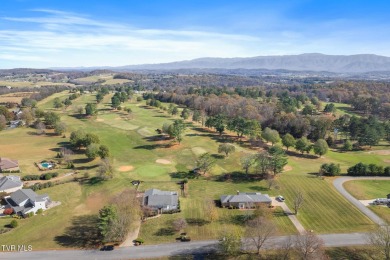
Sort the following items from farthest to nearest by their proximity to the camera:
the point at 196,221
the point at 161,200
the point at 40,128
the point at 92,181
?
1. the point at 40,128
2. the point at 92,181
3. the point at 161,200
4. the point at 196,221

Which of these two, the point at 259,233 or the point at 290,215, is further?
the point at 290,215

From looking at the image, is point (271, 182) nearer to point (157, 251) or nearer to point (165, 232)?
point (165, 232)

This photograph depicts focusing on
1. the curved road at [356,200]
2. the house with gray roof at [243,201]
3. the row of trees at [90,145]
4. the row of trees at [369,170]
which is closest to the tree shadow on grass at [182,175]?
the house with gray roof at [243,201]

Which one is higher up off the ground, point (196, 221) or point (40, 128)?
point (40, 128)

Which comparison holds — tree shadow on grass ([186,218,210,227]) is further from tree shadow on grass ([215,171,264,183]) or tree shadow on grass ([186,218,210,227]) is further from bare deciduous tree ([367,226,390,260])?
bare deciduous tree ([367,226,390,260])

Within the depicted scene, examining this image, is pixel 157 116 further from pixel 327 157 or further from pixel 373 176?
pixel 373 176

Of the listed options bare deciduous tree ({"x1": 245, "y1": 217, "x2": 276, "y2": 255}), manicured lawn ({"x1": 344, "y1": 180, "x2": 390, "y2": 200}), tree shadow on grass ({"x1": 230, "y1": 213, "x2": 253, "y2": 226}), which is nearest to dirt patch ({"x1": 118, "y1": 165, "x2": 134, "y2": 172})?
tree shadow on grass ({"x1": 230, "y1": 213, "x2": 253, "y2": 226})

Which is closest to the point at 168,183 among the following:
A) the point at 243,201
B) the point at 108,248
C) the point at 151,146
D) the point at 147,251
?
the point at 243,201
